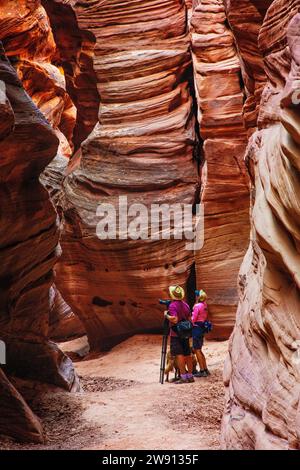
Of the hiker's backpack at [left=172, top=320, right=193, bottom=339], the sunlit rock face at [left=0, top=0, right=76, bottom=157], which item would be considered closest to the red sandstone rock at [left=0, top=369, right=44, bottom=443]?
the hiker's backpack at [left=172, top=320, right=193, bottom=339]

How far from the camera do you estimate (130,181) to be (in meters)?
18.0

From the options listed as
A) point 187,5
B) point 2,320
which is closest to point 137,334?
point 2,320

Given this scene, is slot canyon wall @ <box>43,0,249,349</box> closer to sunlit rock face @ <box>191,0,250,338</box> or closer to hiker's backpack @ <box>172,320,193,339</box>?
sunlit rock face @ <box>191,0,250,338</box>

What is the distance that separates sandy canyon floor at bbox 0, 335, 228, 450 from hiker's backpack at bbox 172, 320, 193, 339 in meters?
0.87

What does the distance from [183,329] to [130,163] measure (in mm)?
7411

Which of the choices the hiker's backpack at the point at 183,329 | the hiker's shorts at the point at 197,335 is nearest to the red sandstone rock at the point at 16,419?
the hiker's backpack at the point at 183,329

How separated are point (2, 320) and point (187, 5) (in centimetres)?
1194

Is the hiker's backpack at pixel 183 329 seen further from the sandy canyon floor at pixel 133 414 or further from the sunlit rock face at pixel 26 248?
the sunlit rock face at pixel 26 248

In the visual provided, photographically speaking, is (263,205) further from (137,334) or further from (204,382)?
(137,334)

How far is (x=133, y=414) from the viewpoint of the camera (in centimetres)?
948

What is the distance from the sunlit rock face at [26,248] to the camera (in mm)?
9633

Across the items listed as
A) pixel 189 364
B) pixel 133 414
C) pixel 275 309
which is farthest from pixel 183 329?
pixel 275 309

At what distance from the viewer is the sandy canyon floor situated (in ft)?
25.1

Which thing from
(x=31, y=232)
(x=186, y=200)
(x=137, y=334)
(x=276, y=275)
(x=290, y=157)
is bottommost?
(x=137, y=334)
